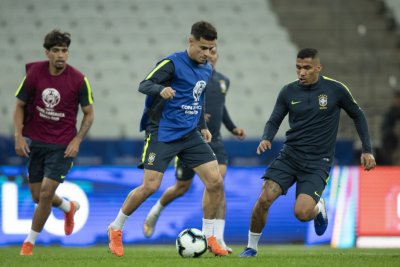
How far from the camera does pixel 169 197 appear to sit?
11328mm

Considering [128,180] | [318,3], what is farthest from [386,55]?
[128,180]

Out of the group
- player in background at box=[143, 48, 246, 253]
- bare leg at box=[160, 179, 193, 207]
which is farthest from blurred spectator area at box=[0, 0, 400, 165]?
player in background at box=[143, 48, 246, 253]

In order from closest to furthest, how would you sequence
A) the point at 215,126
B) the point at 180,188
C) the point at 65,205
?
the point at 65,205 < the point at 215,126 < the point at 180,188

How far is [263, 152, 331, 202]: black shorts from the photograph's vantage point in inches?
343

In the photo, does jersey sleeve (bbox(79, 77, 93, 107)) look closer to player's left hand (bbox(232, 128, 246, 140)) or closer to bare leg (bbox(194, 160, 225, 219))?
bare leg (bbox(194, 160, 225, 219))

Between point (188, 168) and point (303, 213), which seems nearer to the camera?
point (303, 213)

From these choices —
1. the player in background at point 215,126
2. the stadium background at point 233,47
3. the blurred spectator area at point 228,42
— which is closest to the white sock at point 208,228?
the player in background at point 215,126

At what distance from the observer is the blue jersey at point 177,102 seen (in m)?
8.58

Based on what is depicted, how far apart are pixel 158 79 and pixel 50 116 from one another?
1.73 metres

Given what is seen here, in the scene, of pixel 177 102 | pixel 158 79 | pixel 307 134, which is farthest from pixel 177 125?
pixel 307 134

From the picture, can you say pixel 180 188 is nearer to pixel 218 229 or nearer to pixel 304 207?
pixel 218 229

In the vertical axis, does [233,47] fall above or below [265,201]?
above

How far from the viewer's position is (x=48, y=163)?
956cm

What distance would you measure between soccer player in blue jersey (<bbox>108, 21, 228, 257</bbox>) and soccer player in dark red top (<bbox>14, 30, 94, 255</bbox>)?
112 cm
